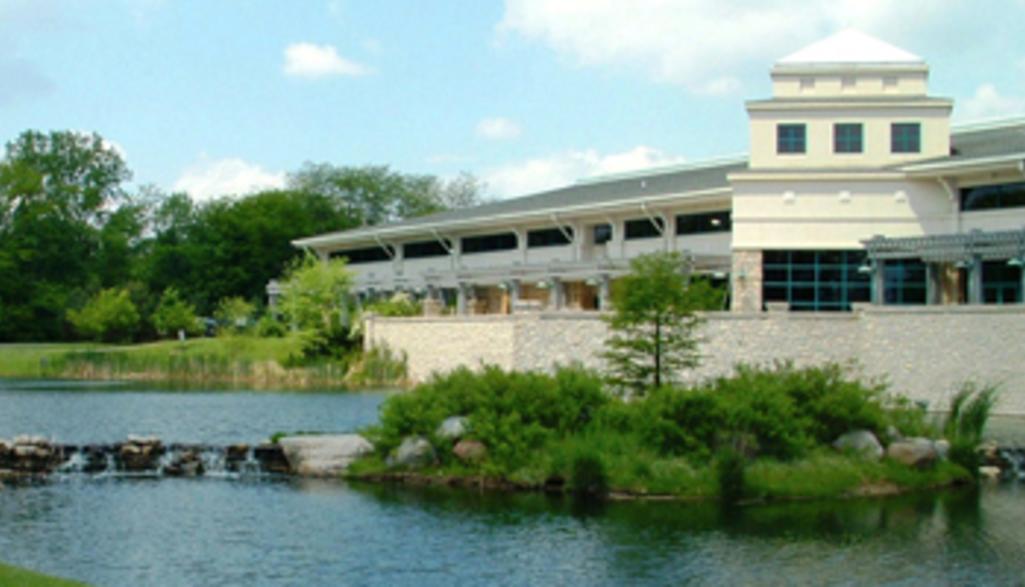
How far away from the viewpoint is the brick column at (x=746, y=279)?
41375 mm

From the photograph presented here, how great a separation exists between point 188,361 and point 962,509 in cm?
3389

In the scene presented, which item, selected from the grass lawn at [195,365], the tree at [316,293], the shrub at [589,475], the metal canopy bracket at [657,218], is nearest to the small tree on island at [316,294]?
the tree at [316,293]

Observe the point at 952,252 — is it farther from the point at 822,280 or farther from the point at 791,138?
the point at 791,138

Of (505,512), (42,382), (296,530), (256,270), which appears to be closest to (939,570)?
(505,512)

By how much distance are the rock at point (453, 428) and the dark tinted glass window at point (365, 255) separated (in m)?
41.3

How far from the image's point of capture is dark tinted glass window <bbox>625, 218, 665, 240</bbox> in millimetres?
48656

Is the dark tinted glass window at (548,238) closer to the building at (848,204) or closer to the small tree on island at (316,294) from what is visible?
the building at (848,204)

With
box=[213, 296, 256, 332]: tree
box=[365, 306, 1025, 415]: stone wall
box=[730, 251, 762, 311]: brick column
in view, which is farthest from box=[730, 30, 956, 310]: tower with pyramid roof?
box=[213, 296, 256, 332]: tree

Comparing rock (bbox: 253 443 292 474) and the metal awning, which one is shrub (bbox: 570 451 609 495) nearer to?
rock (bbox: 253 443 292 474)

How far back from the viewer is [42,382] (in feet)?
165

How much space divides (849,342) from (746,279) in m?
5.69

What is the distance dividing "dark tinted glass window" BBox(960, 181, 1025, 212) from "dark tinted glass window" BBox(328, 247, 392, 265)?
3052 centimetres

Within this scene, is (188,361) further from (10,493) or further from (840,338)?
(10,493)

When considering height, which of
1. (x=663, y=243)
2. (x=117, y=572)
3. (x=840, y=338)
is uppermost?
(x=663, y=243)
